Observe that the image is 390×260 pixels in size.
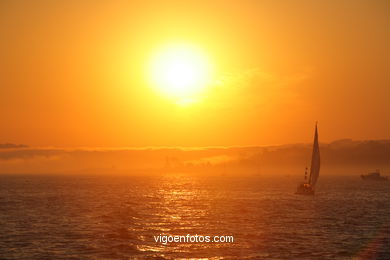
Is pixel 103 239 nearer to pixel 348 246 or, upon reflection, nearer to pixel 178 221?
pixel 178 221

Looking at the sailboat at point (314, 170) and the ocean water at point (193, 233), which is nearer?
the ocean water at point (193, 233)

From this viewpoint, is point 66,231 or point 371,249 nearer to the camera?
point 371,249

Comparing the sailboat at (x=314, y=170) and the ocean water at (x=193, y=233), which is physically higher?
the sailboat at (x=314, y=170)

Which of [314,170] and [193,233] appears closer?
[193,233]

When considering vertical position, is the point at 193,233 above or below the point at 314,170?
below

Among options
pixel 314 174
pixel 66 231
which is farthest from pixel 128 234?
pixel 314 174

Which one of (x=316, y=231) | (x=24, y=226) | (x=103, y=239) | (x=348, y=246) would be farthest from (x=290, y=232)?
(x=24, y=226)

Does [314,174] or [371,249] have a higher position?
[314,174]

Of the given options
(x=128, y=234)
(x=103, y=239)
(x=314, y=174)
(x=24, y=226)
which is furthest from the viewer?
(x=314, y=174)

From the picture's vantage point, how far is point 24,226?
7556 cm

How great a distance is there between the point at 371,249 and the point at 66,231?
140 feet

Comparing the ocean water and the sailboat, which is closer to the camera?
the ocean water

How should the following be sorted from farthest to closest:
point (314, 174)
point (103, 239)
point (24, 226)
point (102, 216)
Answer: point (314, 174) → point (102, 216) → point (24, 226) → point (103, 239)

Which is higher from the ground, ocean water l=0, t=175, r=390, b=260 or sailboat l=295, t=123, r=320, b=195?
sailboat l=295, t=123, r=320, b=195
